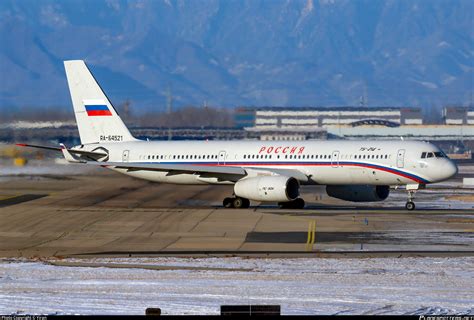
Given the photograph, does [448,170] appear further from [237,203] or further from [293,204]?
[237,203]

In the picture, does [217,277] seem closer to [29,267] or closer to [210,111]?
[29,267]

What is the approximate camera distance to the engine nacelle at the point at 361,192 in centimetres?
5594

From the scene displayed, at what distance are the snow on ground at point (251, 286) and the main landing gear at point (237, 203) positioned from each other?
21.7 metres

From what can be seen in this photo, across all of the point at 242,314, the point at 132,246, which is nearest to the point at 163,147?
the point at 132,246

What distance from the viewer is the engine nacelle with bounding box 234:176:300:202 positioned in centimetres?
5238

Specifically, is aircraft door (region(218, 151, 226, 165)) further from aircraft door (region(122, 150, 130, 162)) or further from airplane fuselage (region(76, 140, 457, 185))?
aircraft door (region(122, 150, 130, 162))

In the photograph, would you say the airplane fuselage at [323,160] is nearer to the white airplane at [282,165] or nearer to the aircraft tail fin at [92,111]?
the white airplane at [282,165]

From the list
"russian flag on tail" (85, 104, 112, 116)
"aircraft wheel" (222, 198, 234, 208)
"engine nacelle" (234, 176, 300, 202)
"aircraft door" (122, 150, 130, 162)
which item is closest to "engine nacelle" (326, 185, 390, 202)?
"engine nacelle" (234, 176, 300, 202)

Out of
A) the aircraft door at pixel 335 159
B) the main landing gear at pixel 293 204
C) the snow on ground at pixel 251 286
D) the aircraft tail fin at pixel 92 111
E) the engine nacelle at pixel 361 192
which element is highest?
the aircraft tail fin at pixel 92 111

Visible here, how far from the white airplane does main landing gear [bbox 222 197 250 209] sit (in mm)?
49

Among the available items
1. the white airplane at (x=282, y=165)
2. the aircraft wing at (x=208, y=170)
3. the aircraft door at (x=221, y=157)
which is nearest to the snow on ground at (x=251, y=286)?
the white airplane at (x=282, y=165)

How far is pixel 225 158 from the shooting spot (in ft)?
187

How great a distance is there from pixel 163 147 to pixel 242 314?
39.9 meters

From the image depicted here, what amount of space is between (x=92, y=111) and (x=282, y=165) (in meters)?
12.1
